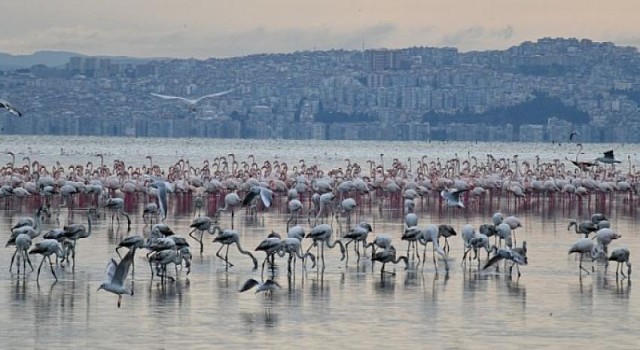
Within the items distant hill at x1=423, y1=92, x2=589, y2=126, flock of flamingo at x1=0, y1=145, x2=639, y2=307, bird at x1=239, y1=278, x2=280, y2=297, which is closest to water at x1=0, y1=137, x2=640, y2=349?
bird at x1=239, y1=278, x2=280, y2=297

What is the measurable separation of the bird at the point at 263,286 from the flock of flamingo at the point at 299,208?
0.7 inches

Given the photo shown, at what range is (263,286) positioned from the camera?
15320 millimetres

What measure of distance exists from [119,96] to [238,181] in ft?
395

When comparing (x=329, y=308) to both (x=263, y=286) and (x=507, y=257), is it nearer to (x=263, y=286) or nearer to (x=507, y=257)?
(x=263, y=286)

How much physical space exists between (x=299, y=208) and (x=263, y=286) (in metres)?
10.0

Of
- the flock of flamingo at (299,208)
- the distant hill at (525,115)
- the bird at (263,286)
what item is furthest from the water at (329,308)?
the distant hill at (525,115)

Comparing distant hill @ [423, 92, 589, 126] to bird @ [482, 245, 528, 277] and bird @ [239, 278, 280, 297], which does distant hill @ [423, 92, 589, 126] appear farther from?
bird @ [239, 278, 280, 297]

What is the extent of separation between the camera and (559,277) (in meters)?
18.1

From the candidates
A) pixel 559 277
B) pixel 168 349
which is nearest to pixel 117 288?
pixel 168 349

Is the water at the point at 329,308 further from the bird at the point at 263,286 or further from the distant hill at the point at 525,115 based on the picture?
the distant hill at the point at 525,115

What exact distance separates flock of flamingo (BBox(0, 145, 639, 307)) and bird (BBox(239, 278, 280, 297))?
0.02 m

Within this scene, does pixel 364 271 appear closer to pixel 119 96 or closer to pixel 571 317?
pixel 571 317

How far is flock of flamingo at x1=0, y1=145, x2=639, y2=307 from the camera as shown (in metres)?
17.6

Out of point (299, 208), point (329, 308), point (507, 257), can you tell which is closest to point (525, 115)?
point (299, 208)
